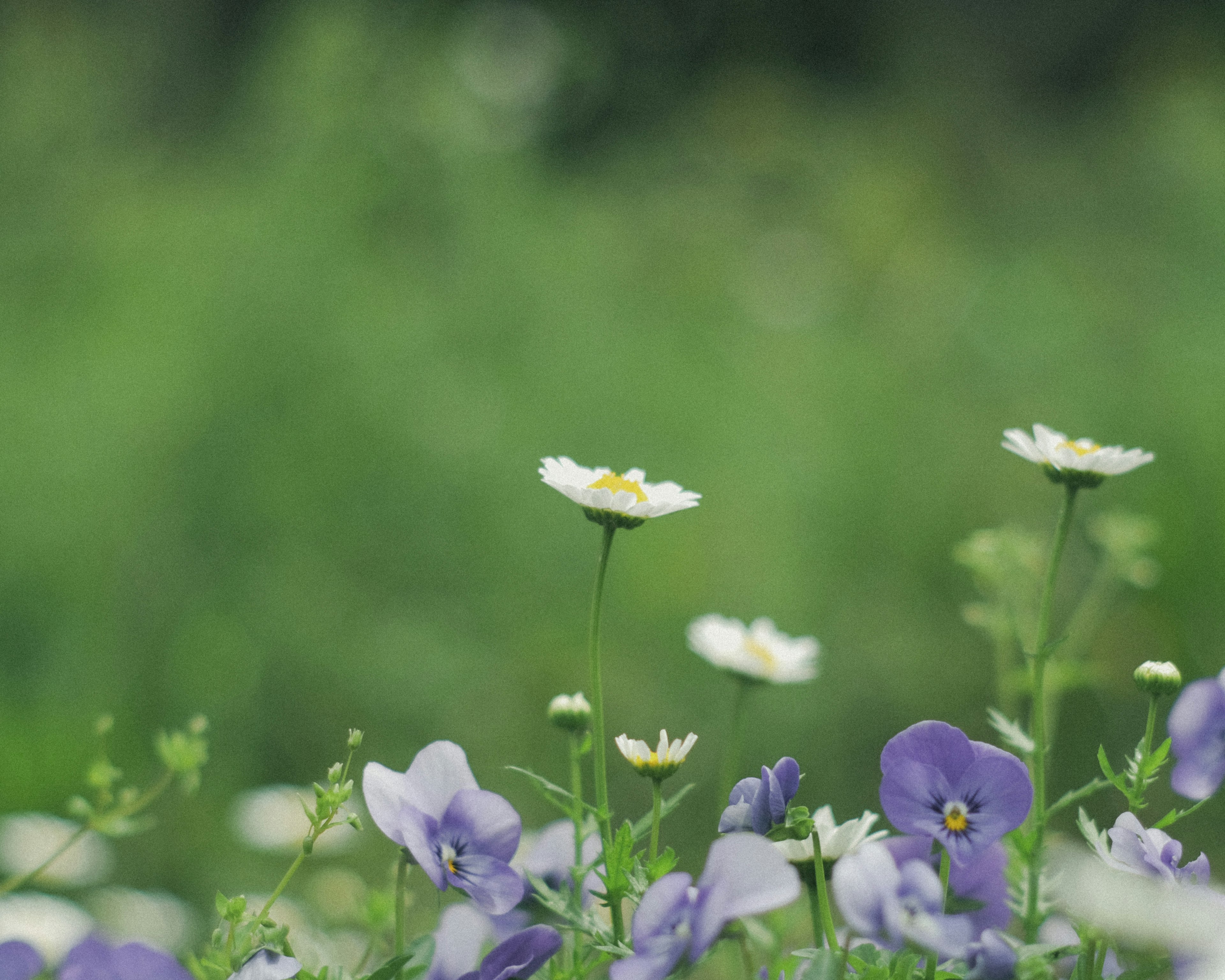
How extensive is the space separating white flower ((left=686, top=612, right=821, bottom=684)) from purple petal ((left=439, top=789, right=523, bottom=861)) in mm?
216

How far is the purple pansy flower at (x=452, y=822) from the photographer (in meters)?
0.26

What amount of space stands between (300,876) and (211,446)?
29.1 inches

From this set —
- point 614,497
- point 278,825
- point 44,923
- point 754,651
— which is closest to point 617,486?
point 614,497

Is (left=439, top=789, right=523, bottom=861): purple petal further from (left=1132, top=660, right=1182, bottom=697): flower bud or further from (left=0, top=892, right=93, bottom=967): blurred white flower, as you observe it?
(left=0, top=892, right=93, bottom=967): blurred white flower

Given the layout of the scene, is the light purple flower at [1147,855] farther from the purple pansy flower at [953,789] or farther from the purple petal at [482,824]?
the purple petal at [482,824]

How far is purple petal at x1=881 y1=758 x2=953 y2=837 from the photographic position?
257 mm

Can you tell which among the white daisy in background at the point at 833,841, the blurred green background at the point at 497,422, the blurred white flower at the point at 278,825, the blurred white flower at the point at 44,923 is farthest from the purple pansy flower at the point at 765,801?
the blurred green background at the point at 497,422

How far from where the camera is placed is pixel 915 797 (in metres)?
0.26

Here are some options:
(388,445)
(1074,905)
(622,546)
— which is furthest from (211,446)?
(1074,905)

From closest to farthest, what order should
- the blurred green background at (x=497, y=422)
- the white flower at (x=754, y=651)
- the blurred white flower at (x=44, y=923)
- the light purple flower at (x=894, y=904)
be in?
the light purple flower at (x=894, y=904) < the white flower at (x=754, y=651) < the blurred white flower at (x=44, y=923) < the blurred green background at (x=497, y=422)

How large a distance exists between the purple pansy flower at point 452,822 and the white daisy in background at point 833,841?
0.22ft

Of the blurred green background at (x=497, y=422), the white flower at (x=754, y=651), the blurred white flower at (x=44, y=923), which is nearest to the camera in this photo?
the white flower at (x=754, y=651)

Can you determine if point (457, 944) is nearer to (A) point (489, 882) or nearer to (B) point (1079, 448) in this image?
(A) point (489, 882)

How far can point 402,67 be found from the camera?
2.87 m
